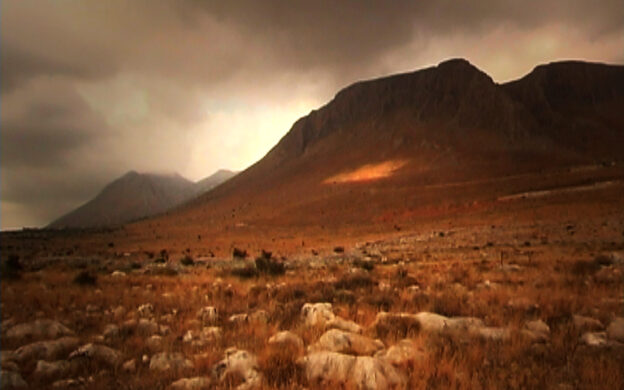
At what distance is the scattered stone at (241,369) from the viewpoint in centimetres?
396

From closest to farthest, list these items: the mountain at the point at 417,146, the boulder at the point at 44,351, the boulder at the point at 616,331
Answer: the boulder at the point at 44,351, the boulder at the point at 616,331, the mountain at the point at 417,146

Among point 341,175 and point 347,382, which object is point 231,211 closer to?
point 341,175

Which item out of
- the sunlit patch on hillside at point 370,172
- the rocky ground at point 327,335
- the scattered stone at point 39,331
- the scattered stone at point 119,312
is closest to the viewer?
the rocky ground at point 327,335

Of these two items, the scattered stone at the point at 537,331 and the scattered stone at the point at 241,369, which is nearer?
Answer: the scattered stone at the point at 241,369

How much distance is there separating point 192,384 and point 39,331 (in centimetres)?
349

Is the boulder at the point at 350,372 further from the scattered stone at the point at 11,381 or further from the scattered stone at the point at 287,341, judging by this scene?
the scattered stone at the point at 11,381

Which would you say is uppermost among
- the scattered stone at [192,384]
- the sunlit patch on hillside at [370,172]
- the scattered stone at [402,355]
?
the sunlit patch on hillside at [370,172]

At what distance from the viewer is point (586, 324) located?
6199 millimetres

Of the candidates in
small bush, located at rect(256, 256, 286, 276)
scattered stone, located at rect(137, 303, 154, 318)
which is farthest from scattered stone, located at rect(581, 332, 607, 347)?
small bush, located at rect(256, 256, 286, 276)

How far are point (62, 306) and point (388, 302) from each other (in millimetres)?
6748

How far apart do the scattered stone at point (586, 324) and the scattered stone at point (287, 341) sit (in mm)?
4210

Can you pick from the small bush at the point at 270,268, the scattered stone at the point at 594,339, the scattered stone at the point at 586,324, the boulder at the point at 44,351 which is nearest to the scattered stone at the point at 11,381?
the boulder at the point at 44,351

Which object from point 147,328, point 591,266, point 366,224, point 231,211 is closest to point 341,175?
point 231,211

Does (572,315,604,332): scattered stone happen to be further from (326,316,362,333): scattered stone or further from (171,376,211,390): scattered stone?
(171,376,211,390): scattered stone
